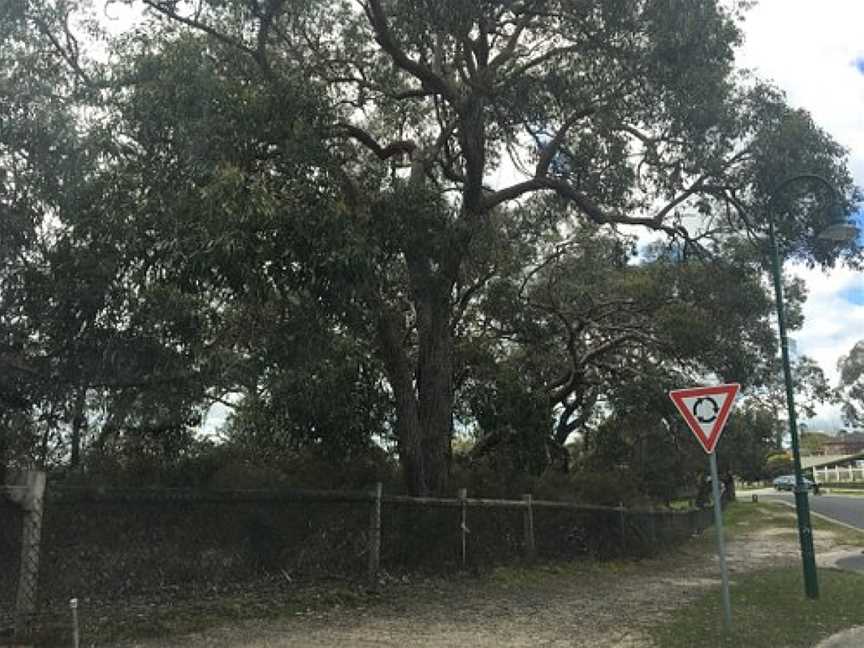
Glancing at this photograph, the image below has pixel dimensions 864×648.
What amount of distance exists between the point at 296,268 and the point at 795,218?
35.3ft

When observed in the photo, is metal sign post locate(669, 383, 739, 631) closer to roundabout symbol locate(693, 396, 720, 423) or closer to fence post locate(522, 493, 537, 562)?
roundabout symbol locate(693, 396, 720, 423)

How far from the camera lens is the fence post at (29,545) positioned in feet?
24.1

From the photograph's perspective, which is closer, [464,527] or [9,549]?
[9,549]

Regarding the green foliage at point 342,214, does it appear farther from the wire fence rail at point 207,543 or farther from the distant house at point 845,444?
the distant house at point 845,444

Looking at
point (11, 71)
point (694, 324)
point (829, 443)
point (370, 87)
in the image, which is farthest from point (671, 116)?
point (829, 443)

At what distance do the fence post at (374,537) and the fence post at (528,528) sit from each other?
5023 millimetres

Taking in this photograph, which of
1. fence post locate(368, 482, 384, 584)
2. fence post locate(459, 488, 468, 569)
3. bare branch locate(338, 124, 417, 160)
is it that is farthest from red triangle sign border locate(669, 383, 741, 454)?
bare branch locate(338, 124, 417, 160)

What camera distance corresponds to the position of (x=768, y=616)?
1126 cm

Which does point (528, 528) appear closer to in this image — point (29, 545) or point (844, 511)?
point (29, 545)

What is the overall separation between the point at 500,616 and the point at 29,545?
5.80m

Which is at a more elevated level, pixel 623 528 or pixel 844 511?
pixel 623 528

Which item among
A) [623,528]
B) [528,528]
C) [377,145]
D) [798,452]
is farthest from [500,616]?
[623,528]

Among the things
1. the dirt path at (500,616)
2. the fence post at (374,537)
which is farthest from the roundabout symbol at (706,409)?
the fence post at (374,537)

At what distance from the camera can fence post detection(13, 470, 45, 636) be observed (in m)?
7.34
